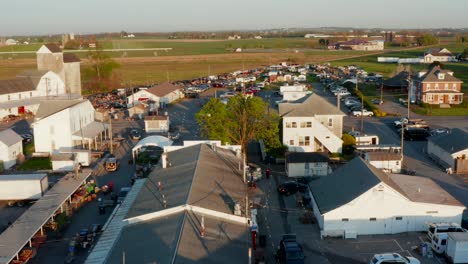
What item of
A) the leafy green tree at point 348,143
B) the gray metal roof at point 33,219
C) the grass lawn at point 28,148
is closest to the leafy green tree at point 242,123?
the leafy green tree at point 348,143

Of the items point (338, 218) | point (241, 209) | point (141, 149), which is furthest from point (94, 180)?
point (338, 218)

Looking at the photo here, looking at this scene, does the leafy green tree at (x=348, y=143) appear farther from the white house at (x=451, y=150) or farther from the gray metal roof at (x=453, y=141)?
the gray metal roof at (x=453, y=141)

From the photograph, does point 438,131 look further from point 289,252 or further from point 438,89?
point 289,252

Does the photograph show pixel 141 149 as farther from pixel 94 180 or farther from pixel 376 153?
pixel 376 153

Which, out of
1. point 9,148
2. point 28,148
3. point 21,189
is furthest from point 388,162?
point 28,148

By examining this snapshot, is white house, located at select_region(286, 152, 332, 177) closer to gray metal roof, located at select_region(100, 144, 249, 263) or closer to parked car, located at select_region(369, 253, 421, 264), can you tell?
gray metal roof, located at select_region(100, 144, 249, 263)

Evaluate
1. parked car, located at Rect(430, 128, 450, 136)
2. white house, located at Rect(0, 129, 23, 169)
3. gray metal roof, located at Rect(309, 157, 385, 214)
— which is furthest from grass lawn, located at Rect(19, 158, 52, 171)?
parked car, located at Rect(430, 128, 450, 136)
